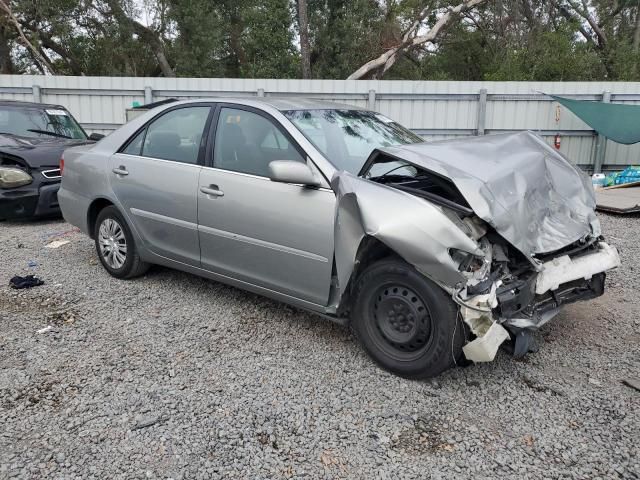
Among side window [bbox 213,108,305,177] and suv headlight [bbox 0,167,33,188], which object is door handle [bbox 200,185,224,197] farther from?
suv headlight [bbox 0,167,33,188]

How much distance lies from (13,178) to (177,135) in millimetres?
3853

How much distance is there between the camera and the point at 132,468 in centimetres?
250

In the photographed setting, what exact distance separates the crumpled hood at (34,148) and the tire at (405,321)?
5.75m

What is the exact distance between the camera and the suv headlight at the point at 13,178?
7.05m

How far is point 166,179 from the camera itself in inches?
170

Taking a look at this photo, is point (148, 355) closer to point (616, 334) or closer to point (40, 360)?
Result: point (40, 360)

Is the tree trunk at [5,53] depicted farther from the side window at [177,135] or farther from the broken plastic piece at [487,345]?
the broken plastic piece at [487,345]

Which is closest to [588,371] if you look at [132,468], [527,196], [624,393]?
[624,393]


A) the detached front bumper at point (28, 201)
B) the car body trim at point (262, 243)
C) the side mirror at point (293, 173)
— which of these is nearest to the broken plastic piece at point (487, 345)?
the car body trim at point (262, 243)

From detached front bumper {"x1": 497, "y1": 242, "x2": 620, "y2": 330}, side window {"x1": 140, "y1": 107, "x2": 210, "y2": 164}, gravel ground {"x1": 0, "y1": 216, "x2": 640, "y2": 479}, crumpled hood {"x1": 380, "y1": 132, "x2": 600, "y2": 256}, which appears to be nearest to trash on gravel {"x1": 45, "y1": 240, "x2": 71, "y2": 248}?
gravel ground {"x1": 0, "y1": 216, "x2": 640, "y2": 479}

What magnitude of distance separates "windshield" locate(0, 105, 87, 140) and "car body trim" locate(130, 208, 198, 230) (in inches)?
180

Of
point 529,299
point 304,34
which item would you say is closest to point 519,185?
point 529,299

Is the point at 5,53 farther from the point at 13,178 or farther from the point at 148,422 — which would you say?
the point at 148,422

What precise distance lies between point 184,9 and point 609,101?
14507 millimetres
